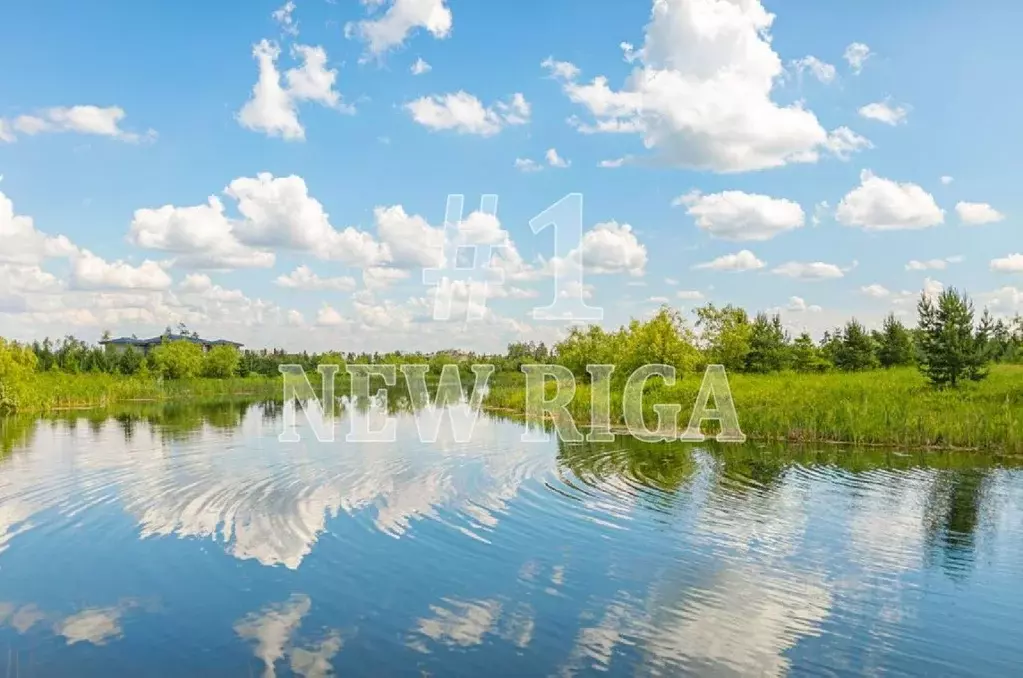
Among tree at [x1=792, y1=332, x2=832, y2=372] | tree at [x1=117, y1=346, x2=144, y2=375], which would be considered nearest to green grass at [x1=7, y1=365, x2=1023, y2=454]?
tree at [x1=792, y1=332, x2=832, y2=372]

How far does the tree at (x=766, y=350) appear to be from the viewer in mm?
51562

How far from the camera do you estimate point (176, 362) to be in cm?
8112

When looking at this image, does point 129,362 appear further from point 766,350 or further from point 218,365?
point 766,350

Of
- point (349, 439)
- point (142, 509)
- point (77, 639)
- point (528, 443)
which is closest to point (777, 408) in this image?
point (528, 443)

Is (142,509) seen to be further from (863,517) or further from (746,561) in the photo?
(863,517)

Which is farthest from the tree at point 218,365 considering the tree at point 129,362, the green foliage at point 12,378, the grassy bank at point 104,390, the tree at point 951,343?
the tree at point 951,343

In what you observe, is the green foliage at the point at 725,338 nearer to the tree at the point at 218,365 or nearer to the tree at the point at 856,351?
the tree at the point at 856,351

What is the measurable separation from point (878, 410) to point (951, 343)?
266 inches

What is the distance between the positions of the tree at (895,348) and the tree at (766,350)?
20.3ft

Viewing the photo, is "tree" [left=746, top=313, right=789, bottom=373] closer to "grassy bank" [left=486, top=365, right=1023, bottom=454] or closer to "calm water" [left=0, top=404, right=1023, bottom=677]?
"grassy bank" [left=486, top=365, right=1023, bottom=454]

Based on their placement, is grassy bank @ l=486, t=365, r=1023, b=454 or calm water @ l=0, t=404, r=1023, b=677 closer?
calm water @ l=0, t=404, r=1023, b=677

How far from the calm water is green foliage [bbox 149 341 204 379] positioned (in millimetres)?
62808

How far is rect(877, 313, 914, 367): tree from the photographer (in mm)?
49969

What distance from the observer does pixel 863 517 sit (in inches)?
599
